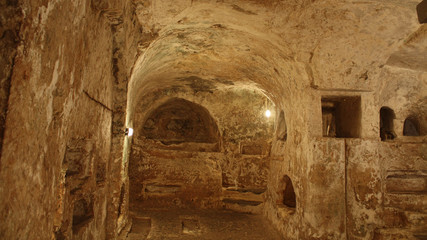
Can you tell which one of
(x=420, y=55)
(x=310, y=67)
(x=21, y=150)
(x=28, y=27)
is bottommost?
(x=21, y=150)

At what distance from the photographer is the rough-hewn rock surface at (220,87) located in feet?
3.99

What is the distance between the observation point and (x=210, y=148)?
24.9ft

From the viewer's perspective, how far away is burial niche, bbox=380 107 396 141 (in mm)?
4854

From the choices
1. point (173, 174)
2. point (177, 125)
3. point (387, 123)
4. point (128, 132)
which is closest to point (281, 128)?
point (387, 123)

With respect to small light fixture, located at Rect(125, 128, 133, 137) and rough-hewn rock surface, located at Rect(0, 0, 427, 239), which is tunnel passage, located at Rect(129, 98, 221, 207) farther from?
small light fixture, located at Rect(125, 128, 133, 137)

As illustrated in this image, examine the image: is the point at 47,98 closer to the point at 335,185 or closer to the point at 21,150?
the point at 21,150

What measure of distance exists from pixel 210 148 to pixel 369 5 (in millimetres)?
5044

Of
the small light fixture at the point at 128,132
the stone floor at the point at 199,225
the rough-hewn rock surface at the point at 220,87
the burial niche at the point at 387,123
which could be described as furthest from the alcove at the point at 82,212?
the burial niche at the point at 387,123

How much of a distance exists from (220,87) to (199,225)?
10.2 ft

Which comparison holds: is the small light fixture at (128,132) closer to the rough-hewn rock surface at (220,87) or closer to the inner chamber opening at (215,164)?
the rough-hewn rock surface at (220,87)

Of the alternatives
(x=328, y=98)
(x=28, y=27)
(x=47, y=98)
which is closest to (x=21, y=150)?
(x=47, y=98)

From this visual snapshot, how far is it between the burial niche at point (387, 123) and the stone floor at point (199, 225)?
7.99ft

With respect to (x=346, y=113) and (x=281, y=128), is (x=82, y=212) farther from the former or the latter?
(x=281, y=128)

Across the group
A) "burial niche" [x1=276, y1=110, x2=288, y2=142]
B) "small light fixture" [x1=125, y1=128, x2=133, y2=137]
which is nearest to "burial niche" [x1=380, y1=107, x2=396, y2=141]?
"burial niche" [x1=276, y1=110, x2=288, y2=142]
